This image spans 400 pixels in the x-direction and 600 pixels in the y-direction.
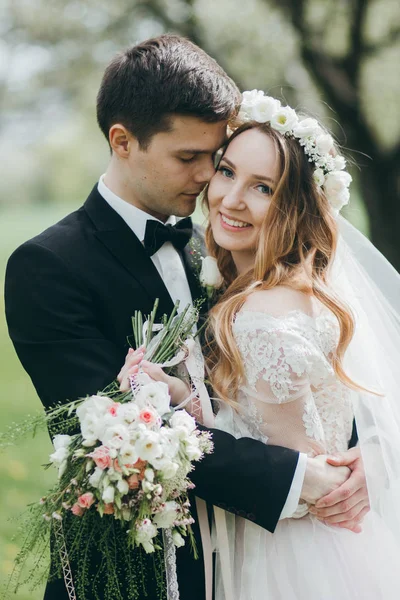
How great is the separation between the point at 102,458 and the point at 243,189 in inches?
54.1

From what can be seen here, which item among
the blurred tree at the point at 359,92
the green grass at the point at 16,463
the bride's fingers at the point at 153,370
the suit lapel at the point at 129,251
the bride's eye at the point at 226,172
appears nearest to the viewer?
the bride's fingers at the point at 153,370

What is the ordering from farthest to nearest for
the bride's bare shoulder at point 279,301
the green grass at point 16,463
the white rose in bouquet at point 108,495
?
the green grass at point 16,463, the bride's bare shoulder at point 279,301, the white rose in bouquet at point 108,495

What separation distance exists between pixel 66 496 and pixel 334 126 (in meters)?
6.20

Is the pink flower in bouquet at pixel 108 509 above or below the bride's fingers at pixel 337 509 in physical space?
above

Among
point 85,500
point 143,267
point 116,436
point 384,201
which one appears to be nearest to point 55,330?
point 143,267

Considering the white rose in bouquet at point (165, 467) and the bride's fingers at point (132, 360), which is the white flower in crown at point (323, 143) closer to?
the bride's fingers at point (132, 360)

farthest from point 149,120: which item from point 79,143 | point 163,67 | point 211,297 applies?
point 79,143

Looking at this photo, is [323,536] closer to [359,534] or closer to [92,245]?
[359,534]

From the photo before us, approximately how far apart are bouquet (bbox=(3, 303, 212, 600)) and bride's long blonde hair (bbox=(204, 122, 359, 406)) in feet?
1.24

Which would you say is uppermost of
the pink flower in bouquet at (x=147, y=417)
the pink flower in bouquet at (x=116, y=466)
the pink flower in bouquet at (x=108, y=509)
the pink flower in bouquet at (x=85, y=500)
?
the pink flower in bouquet at (x=147, y=417)

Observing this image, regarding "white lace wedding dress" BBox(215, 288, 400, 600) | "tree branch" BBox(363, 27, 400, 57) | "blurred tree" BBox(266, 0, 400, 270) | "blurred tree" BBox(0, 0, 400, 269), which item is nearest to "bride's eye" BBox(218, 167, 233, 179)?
"white lace wedding dress" BBox(215, 288, 400, 600)

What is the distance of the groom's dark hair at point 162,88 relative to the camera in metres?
3.57

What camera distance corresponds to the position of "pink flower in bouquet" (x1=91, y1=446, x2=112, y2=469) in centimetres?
271

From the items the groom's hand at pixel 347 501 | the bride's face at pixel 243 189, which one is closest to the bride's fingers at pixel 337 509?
the groom's hand at pixel 347 501
